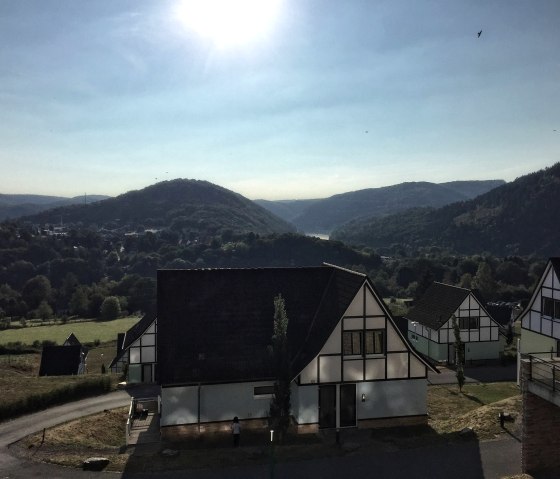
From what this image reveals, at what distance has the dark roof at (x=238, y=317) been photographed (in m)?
24.2

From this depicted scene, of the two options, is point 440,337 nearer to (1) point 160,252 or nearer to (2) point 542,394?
(2) point 542,394

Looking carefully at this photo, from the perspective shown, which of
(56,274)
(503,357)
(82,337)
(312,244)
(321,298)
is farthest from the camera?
(312,244)

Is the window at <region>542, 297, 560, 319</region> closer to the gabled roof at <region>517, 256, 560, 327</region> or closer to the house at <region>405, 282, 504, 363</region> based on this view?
the gabled roof at <region>517, 256, 560, 327</region>

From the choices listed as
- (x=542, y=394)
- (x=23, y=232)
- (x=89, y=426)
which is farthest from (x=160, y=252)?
(x=542, y=394)

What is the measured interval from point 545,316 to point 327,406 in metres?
17.7

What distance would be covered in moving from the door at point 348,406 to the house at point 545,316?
47.2 ft

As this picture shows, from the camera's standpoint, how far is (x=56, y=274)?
16025cm

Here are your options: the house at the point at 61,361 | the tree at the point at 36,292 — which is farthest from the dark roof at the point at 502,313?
the tree at the point at 36,292

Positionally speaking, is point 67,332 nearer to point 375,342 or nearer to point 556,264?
point 375,342

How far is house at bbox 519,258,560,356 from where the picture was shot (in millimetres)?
31562

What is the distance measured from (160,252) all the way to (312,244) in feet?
196

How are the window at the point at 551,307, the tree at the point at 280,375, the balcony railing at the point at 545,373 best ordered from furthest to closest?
the window at the point at 551,307 → the tree at the point at 280,375 → the balcony railing at the point at 545,373

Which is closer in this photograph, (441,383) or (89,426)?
(89,426)

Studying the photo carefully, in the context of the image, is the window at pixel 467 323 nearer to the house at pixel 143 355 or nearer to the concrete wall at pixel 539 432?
the house at pixel 143 355
